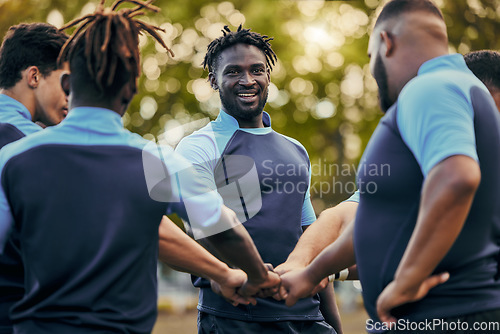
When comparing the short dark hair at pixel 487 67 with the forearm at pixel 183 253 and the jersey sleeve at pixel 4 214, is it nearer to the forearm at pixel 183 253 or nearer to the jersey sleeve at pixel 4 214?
the forearm at pixel 183 253

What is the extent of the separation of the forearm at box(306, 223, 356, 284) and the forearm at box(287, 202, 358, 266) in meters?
0.33

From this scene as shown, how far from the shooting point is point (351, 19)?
14.1 meters

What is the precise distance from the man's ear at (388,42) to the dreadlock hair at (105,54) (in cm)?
118

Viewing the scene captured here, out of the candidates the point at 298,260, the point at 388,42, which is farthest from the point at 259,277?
the point at 388,42

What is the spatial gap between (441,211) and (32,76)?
2385 millimetres

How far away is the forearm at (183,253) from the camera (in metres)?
3.55

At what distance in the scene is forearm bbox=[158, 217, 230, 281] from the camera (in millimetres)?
3551

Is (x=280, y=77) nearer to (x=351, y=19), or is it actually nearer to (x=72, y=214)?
(x=351, y=19)

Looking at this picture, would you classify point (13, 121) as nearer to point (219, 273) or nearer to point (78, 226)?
point (78, 226)

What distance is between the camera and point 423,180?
269 cm

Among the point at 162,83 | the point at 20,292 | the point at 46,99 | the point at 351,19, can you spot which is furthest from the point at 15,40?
the point at 351,19

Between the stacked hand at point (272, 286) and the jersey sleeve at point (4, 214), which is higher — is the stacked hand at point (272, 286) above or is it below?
below

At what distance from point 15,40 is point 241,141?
1634 millimetres

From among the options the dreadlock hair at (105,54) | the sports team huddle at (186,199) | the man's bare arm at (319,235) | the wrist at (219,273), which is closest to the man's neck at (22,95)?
the sports team huddle at (186,199)
